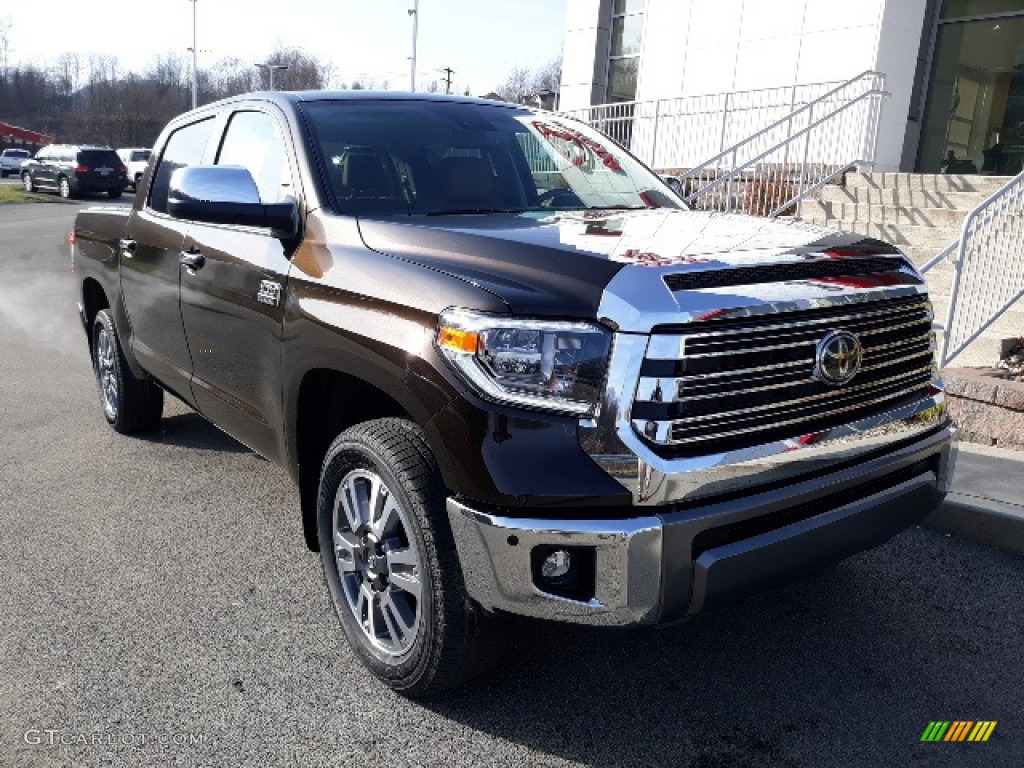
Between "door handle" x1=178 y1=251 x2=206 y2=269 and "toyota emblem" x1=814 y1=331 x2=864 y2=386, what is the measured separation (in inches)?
101

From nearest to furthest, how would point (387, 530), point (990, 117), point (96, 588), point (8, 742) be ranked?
point (8, 742)
point (387, 530)
point (96, 588)
point (990, 117)

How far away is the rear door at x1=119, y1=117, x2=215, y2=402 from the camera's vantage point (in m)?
4.23

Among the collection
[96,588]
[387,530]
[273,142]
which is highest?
[273,142]

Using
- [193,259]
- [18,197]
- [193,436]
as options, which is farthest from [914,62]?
[18,197]

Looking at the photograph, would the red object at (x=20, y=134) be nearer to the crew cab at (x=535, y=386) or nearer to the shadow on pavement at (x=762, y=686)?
the crew cab at (x=535, y=386)

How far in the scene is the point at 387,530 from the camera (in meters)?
2.79

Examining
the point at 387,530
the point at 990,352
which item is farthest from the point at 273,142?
the point at 990,352

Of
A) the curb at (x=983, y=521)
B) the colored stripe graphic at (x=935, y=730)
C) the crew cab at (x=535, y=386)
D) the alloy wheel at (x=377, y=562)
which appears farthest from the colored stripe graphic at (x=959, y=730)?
the alloy wheel at (x=377, y=562)

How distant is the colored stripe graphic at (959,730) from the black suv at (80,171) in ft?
118

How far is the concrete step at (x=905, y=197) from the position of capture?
9250 mm

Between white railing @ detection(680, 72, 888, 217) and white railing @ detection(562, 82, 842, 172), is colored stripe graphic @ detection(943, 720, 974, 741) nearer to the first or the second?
white railing @ detection(680, 72, 888, 217)

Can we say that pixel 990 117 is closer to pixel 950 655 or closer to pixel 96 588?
pixel 950 655

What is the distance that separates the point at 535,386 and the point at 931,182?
886 centimetres

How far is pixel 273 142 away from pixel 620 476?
2210 millimetres
